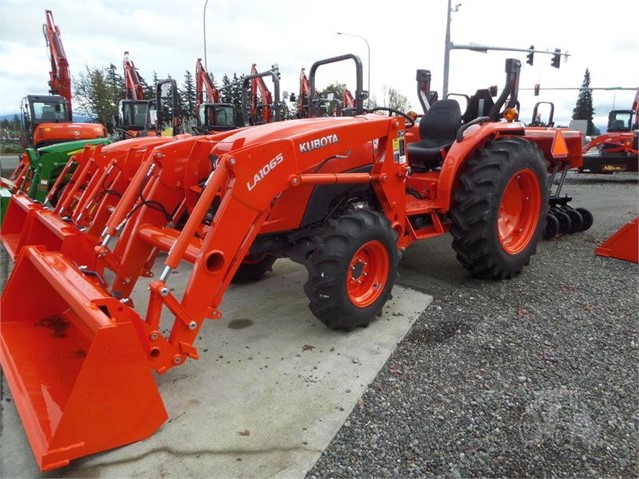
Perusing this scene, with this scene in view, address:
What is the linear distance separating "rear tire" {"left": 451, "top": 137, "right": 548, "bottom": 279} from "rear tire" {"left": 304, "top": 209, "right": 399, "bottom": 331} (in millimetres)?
962

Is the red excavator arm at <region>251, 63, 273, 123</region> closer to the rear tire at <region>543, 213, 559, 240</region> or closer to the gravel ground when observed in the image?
the rear tire at <region>543, 213, 559, 240</region>

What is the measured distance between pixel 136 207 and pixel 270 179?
3.97 feet

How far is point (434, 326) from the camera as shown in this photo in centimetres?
348

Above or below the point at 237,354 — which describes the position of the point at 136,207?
above

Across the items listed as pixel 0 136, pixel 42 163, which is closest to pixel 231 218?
pixel 42 163

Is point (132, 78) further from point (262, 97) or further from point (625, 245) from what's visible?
point (625, 245)

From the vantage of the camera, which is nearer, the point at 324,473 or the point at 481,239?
the point at 324,473

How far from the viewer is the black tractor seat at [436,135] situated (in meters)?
4.75

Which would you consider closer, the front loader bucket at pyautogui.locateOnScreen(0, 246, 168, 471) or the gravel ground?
the front loader bucket at pyautogui.locateOnScreen(0, 246, 168, 471)

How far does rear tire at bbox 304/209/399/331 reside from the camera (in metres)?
3.09

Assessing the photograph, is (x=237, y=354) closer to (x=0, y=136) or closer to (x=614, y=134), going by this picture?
(x=614, y=134)

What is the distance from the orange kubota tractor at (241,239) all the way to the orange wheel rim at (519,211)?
0.05ft

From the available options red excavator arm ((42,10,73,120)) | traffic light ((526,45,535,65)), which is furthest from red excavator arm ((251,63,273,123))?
traffic light ((526,45,535,65))

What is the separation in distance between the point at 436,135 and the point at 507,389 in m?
3.02
